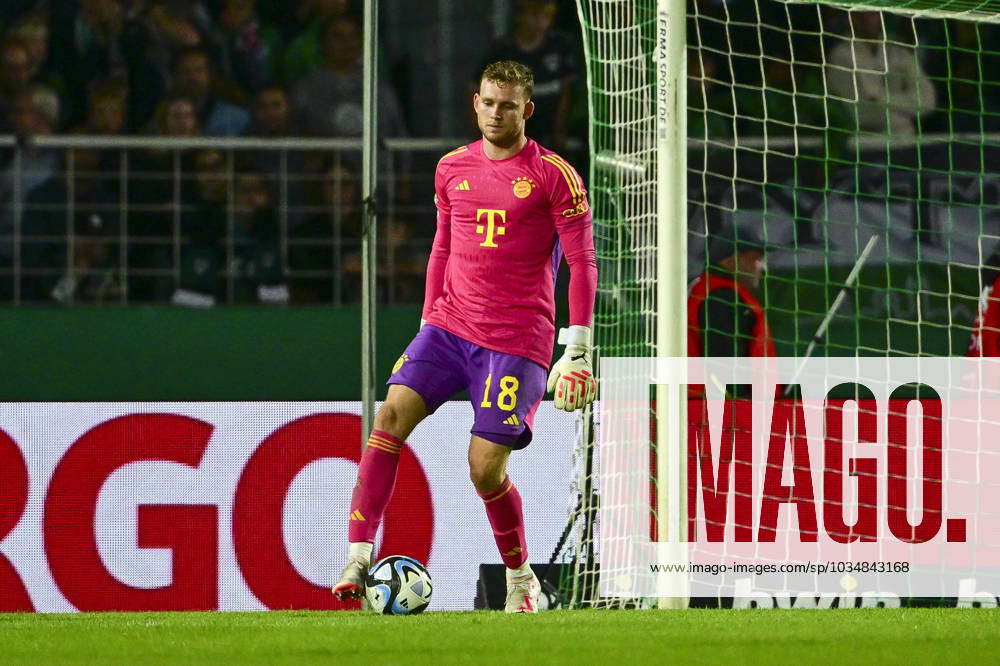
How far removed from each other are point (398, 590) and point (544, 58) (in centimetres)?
430

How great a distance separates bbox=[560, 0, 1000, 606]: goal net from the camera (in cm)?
690

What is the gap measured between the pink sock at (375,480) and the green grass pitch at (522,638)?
1.09ft

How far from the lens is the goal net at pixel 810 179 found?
690cm

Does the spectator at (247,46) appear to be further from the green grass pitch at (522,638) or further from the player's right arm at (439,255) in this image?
the green grass pitch at (522,638)

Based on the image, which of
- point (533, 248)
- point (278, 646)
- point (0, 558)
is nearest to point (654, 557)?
point (533, 248)

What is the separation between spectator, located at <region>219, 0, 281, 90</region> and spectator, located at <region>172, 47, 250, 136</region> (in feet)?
0.50

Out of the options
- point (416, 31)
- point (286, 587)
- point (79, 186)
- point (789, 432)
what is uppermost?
point (416, 31)

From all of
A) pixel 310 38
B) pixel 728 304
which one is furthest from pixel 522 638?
pixel 310 38

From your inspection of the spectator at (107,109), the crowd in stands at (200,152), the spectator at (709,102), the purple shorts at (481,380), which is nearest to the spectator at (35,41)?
the crowd in stands at (200,152)

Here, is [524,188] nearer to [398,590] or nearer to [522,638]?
[398,590]

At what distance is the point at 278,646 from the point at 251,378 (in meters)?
3.70

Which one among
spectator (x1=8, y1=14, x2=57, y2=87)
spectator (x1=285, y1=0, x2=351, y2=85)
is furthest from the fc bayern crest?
spectator (x1=8, y1=14, x2=57, y2=87)

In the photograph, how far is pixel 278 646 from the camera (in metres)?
4.58

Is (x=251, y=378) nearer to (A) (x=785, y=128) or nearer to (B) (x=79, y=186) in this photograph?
(B) (x=79, y=186)
